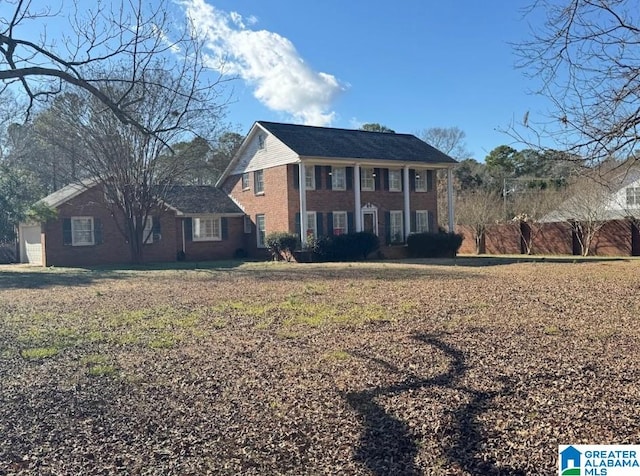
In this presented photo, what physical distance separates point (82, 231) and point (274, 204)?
976 cm

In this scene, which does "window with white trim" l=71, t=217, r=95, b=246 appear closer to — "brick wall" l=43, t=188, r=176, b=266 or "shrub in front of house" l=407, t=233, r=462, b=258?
"brick wall" l=43, t=188, r=176, b=266

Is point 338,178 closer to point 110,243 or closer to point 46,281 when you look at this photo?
point 110,243

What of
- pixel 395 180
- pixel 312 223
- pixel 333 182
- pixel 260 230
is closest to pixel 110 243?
pixel 260 230

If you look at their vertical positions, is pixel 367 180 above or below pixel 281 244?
above

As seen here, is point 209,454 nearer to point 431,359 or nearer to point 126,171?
point 431,359

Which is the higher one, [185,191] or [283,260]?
[185,191]

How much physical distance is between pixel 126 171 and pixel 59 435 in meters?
22.7

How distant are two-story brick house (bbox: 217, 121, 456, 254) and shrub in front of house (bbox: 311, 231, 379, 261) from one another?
1.24m

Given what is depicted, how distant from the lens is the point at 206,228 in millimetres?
30766

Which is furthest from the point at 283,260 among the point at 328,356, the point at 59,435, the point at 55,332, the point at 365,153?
the point at 59,435

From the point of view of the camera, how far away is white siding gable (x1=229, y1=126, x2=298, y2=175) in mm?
27781

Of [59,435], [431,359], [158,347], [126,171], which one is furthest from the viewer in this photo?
[126,171]

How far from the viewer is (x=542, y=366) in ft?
19.2

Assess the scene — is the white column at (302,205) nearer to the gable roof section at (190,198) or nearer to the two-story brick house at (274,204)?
the two-story brick house at (274,204)
